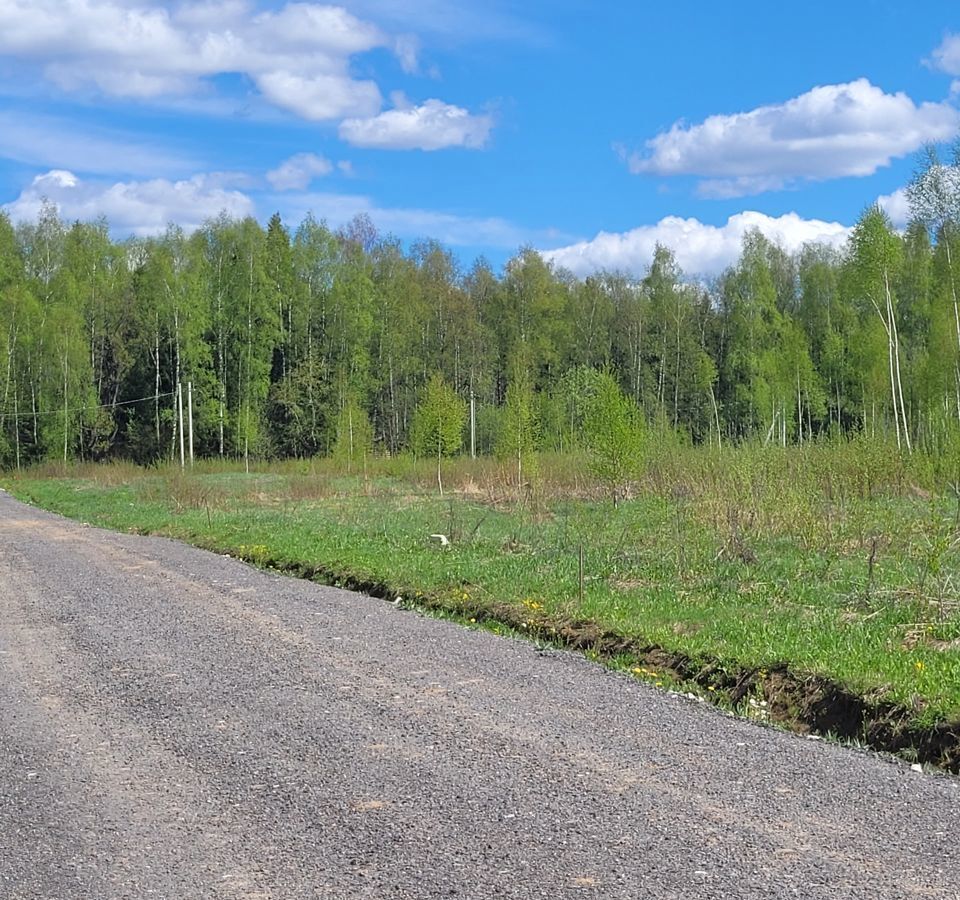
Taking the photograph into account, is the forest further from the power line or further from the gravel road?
the gravel road

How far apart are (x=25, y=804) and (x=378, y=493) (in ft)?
103

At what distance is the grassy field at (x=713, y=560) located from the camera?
8211 millimetres

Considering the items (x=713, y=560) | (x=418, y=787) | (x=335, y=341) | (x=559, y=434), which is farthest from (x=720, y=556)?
(x=335, y=341)

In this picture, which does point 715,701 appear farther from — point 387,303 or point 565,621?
point 387,303

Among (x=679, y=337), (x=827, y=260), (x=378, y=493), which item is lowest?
(x=378, y=493)

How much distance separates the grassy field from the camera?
821 centimetres

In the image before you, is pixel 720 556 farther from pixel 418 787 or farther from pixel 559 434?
pixel 559 434

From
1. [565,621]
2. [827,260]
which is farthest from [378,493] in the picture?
[827,260]

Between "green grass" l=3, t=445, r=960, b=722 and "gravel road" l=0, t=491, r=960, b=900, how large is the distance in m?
1.30

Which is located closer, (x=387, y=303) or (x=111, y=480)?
(x=111, y=480)

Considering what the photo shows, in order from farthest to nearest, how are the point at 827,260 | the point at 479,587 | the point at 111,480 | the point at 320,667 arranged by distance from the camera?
1. the point at 827,260
2. the point at 111,480
3. the point at 479,587
4. the point at 320,667

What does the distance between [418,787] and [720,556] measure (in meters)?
8.65

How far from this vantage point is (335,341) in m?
62.5

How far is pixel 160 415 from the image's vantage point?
61656 millimetres
